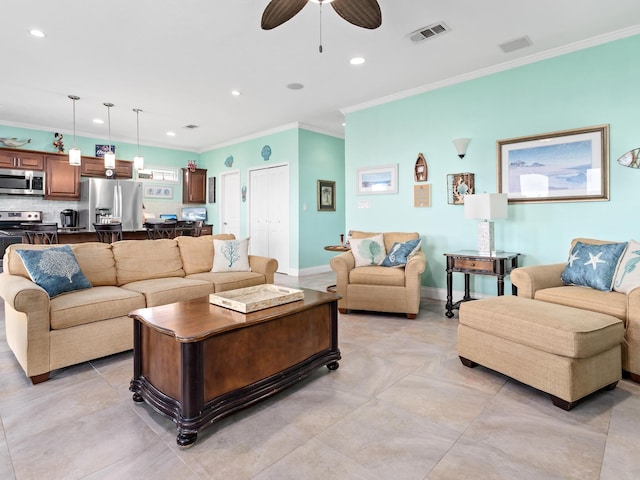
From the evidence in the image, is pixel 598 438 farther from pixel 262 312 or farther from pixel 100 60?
pixel 100 60

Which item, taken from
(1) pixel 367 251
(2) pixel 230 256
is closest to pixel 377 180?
(1) pixel 367 251

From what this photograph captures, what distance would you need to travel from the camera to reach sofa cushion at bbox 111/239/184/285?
333 cm

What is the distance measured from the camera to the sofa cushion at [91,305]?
2.42 metres

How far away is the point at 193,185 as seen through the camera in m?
8.33

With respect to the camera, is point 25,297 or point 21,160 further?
point 21,160

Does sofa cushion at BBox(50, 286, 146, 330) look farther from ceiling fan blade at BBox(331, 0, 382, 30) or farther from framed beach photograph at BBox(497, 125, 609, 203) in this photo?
framed beach photograph at BBox(497, 125, 609, 203)

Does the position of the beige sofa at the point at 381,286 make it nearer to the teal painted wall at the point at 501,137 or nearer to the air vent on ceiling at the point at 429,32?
the teal painted wall at the point at 501,137

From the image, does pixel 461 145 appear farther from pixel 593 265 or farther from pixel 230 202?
pixel 230 202

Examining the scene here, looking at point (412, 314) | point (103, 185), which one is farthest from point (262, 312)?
point (103, 185)

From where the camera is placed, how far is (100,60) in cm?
379

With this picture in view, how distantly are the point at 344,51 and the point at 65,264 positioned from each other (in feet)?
10.3

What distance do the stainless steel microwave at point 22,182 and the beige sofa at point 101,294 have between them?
4.23 meters

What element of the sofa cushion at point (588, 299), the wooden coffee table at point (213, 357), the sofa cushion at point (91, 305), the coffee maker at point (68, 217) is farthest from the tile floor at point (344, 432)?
the coffee maker at point (68, 217)

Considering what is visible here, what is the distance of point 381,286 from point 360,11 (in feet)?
8.10
